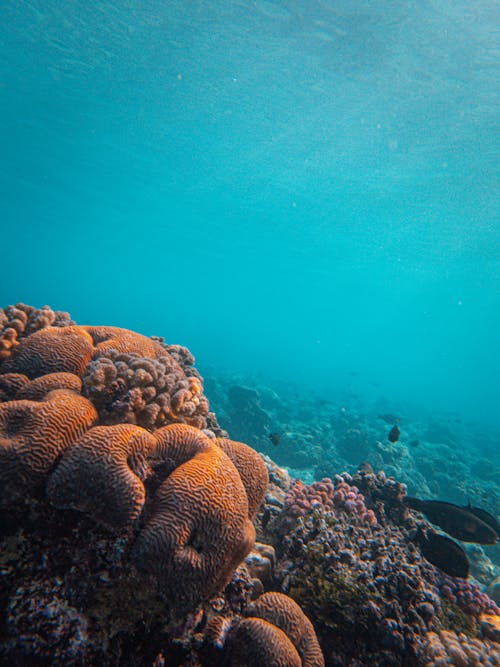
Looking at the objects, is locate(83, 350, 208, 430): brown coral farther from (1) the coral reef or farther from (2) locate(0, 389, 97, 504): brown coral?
(1) the coral reef

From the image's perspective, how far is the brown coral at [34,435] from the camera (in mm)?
2342

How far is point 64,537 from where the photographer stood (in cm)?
234

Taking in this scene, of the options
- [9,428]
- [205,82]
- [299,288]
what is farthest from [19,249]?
[9,428]

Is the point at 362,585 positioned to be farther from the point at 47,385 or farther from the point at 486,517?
the point at 47,385

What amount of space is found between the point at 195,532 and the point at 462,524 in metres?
4.67

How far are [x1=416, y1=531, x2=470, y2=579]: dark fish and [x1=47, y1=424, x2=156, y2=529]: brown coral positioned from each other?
15.3ft

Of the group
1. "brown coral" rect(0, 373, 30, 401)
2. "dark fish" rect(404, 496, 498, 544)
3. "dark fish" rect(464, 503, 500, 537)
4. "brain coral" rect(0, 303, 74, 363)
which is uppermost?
"dark fish" rect(464, 503, 500, 537)

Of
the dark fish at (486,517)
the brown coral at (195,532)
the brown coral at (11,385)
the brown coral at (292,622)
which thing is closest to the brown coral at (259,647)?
the brown coral at (292,622)

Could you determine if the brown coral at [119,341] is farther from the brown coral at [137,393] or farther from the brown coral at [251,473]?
the brown coral at [251,473]

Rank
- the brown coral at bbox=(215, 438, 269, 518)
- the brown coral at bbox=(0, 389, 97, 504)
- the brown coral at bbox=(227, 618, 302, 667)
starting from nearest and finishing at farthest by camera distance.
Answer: the brown coral at bbox=(0, 389, 97, 504) → the brown coral at bbox=(227, 618, 302, 667) → the brown coral at bbox=(215, 438, 269, 518)

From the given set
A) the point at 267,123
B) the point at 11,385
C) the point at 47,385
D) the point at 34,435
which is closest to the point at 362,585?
the point at 34,435

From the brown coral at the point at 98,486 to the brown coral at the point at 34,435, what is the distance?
0.14 meters

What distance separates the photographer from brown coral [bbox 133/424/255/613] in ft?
7.42

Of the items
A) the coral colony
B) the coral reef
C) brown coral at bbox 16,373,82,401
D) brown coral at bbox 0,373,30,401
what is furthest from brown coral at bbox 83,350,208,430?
the coral reef
